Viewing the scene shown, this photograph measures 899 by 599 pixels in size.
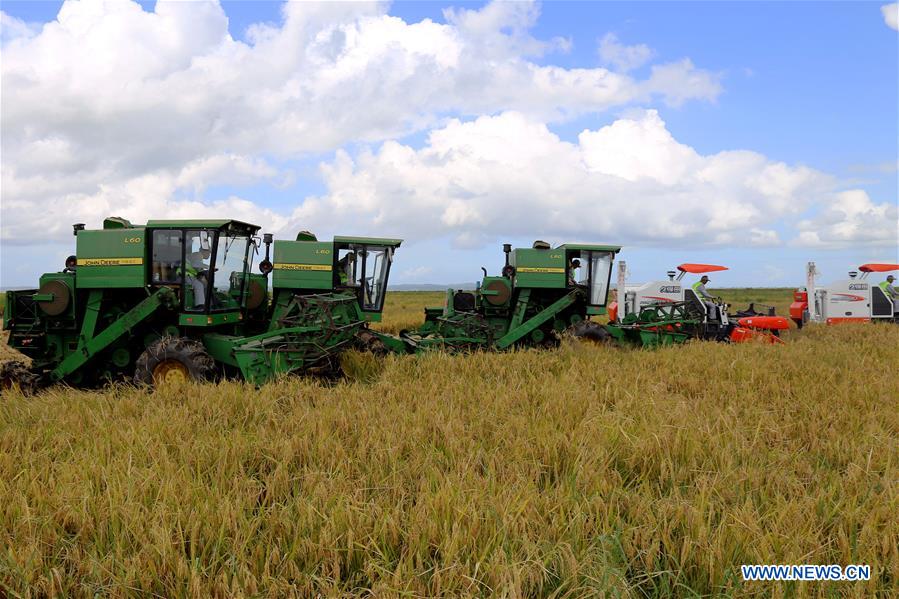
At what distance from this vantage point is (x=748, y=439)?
13.9ft

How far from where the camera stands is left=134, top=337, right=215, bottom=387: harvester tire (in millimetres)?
7180

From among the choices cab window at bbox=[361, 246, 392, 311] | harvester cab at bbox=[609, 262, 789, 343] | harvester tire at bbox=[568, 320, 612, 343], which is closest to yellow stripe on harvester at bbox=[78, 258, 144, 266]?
cab window at bbox=[361, 246, 392, 311]

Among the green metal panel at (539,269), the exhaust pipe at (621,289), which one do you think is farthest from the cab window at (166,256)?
the exhaust pipe at (621,289)

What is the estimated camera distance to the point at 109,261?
838 cm

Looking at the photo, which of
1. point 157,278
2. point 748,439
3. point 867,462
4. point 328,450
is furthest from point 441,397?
point 157,278

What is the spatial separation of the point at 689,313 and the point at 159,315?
9.57 m

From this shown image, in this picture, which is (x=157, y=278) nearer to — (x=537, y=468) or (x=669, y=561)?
(x=537, y=468)

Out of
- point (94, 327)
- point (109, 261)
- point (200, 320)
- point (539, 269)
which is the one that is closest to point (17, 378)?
point (94, 327)

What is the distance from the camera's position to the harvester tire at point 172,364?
7.18 metres

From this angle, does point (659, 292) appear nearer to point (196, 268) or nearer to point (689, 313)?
point (689, 313)

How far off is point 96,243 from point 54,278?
0.97 m

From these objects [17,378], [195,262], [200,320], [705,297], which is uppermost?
[195,262]

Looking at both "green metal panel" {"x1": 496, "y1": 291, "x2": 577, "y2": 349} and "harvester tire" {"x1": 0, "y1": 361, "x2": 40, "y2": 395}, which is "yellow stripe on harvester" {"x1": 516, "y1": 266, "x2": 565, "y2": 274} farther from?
"harvester tire" {"x1": 0, "y1": 361, "x2": 40, "y2": 395}

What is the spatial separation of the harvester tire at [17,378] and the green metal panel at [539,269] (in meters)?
8.50
